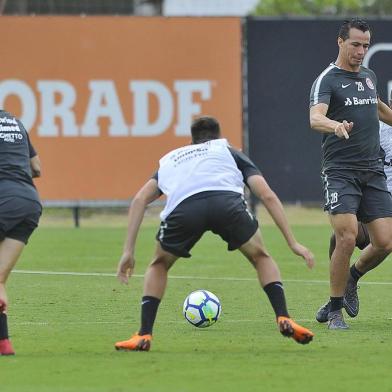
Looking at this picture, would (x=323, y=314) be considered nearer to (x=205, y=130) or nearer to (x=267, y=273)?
(x=267, y=273)

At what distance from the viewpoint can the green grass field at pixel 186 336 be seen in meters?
7.96

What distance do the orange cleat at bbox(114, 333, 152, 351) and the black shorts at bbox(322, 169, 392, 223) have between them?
2242 millimetres

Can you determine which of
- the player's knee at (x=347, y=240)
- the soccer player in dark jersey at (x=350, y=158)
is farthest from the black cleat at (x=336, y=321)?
the player's knee at (x=347, y=240)

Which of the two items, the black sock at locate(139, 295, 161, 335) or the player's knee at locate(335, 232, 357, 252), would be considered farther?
the player's knee at locate(335, 232, 357, 252)

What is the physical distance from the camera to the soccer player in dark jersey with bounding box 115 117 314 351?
9.12 meters

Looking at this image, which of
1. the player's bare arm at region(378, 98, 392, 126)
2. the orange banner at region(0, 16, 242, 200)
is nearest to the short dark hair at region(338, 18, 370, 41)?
the player's bare arm at region(378, 98, 392, 126)

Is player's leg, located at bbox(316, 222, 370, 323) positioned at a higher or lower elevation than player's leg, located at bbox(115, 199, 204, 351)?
lower

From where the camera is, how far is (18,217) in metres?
9.22

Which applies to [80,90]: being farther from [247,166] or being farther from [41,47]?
[247,166]

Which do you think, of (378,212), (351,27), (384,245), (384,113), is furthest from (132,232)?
(384,113)

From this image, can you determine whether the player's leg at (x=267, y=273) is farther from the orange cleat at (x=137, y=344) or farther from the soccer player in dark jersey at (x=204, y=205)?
the orange cleat at (x=137, y=344)

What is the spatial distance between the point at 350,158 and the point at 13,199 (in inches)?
119

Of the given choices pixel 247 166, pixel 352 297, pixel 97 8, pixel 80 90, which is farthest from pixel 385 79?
pixel 97 8

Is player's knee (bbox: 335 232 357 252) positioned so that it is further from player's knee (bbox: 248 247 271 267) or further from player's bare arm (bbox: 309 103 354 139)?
player's knee (bbox: 248 247 271 267)
